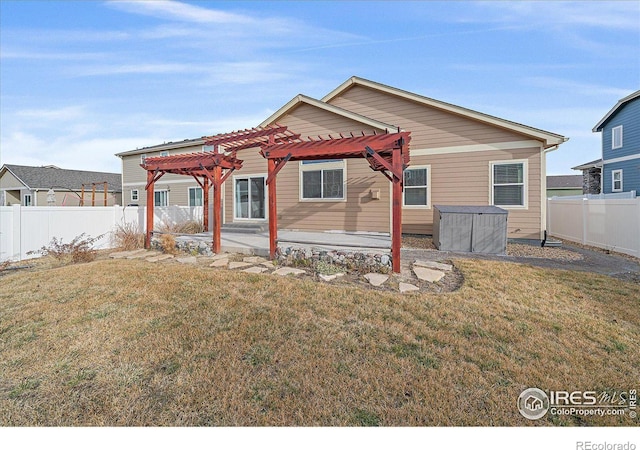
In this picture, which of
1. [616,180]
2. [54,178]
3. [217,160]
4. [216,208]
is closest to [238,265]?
[216,208]

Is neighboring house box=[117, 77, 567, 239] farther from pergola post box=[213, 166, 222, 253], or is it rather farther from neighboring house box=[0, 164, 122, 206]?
neighboring house box=[0, 164, 122, 206]

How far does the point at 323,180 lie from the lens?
991 centimetres

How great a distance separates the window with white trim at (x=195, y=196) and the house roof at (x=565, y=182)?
3513cm

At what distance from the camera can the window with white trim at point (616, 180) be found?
16719 millimetres

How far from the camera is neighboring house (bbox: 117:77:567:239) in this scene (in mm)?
8898

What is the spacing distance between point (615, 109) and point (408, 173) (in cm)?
1553

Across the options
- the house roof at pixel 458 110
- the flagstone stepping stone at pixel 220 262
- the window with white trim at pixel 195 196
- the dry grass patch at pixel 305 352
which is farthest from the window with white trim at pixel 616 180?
the window with white trim at pixel 195 196

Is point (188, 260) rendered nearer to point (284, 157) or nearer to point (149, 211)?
point (149, 211)

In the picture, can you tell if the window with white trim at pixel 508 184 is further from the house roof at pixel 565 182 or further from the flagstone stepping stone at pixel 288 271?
the house roof at pixel 565 182

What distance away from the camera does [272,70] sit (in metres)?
10.2

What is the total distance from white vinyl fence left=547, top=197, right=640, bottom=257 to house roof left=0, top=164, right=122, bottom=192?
30.3 meters

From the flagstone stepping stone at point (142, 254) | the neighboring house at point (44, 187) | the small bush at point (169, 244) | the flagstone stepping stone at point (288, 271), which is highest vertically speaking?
the neighboring house at point (44, 187)
